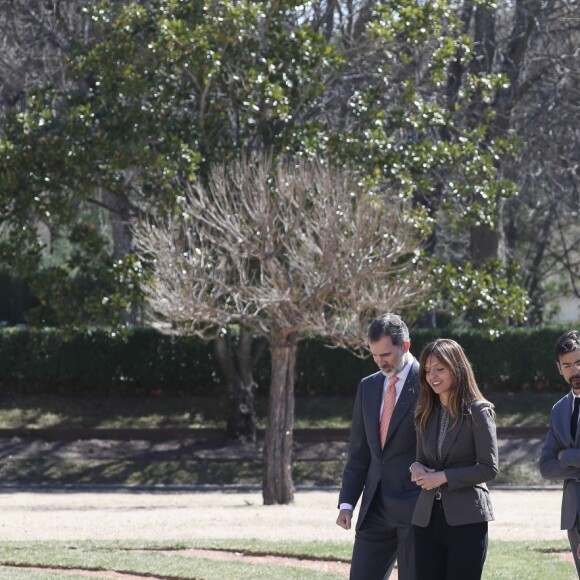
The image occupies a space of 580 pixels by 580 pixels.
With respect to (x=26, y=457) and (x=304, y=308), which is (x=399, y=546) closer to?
(x=304, y=308)

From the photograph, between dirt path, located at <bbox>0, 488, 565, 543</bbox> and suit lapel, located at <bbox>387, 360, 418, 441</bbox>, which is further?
dirt path, located at <bbox>0, 488, 565, 543</bbox>

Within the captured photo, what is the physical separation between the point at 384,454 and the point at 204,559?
426cm

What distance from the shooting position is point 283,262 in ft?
50.8

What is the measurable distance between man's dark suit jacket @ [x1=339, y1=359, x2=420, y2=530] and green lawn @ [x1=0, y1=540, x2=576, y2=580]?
9.55 ft

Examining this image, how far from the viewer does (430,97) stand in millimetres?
20797

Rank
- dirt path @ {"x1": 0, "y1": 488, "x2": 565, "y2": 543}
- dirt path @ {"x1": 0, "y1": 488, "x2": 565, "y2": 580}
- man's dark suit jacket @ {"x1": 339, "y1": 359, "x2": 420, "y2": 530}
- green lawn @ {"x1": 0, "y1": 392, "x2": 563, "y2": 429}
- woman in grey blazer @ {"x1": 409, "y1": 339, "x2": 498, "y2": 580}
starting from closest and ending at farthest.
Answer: woman in grey blazer @ {"x1": 409, "y1": 339, "x2": 498, "y2": 580} → man's dark suit jacket @ {"x1": 339, "y1": 359, "x2": 420, "y2": 530} → dirt path @ {"x1": 0, "y1": 488, "x2": 565, "y2": 580} → dirt path @ {"x1": 0, "y1": 488, "x2": 565, "y2": 543} → green lawn @ {"x1": 0, "y1": 392, "x2": 563, "y2": 429}

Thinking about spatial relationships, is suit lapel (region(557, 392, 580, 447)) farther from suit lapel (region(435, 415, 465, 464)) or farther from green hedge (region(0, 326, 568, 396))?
green hedge (region(0, 326, 568, 396))

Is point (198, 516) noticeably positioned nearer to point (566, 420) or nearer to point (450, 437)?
point (566, 420)

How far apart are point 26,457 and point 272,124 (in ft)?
29.3

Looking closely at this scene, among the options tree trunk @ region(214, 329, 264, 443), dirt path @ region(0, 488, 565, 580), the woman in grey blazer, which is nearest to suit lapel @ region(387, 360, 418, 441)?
the woman in grey blazer

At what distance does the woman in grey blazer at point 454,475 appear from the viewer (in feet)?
16.9

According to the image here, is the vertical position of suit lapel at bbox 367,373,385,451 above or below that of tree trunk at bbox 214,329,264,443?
above

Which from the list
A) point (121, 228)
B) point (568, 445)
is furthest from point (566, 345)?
point (121, 228)

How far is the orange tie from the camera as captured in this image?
577 cm
